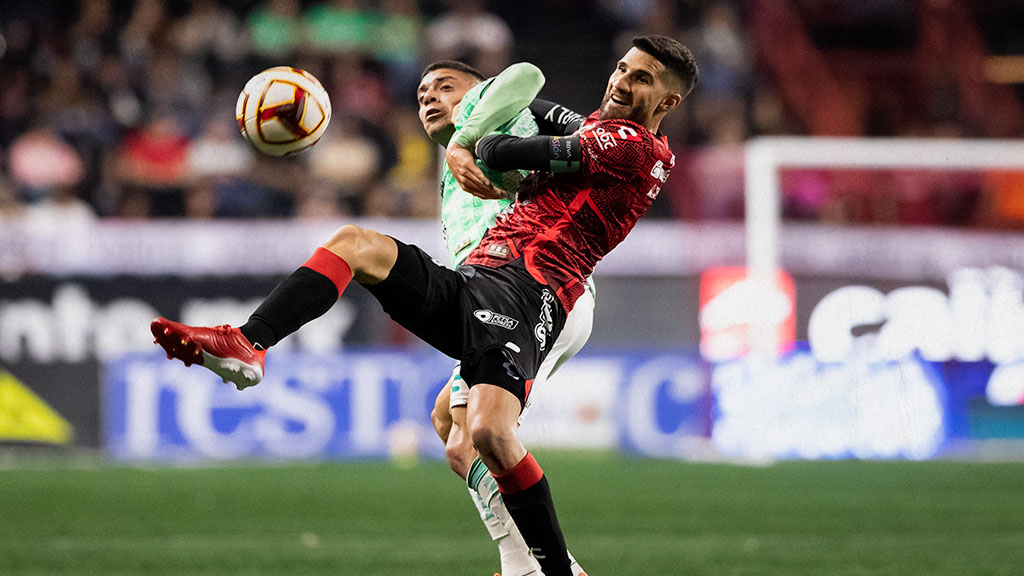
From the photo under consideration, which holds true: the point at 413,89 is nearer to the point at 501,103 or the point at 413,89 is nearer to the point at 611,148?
the point at 501,103

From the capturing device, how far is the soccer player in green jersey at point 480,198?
15.6 ft

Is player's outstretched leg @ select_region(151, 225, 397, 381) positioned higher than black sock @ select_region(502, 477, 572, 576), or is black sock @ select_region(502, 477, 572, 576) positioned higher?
player's outstretched leg @ select_region(151, 225, 397, 381)

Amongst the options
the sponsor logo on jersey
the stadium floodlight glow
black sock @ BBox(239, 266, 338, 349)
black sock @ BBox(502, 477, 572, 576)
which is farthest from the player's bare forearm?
the stadium floodlight glow

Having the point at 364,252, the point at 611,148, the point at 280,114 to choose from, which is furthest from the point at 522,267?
the point at 280,114

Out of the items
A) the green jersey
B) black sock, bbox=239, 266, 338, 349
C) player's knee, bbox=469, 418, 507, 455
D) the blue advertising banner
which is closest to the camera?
black sock, bbox=239, 266, 338, 349

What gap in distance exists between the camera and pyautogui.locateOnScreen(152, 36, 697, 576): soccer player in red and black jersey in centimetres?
423

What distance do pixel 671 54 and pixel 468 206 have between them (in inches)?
47.0

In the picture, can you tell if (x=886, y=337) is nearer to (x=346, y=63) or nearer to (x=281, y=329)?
(x=346, y=63)

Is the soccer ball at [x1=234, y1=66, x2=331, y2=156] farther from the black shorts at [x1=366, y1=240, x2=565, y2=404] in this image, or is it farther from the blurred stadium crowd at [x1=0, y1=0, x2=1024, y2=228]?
the blurred stadium crowd at [x1=0, y1=0, x2=1024, y2=228]

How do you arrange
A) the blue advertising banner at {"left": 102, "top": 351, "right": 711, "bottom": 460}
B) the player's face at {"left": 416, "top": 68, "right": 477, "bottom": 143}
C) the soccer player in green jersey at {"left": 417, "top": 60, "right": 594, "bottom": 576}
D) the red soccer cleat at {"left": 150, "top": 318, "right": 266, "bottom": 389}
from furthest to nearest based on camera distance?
the blue advertising banner at {"left": 102, "top": 351, "right": 711, "bottom": 460}, the player's face at {"left": 416, "top": 68, "right": 477, "bottom": 143}, the soccer player in green jersey at {"left": 417, "top": 60, "right": 594, "bottom": 576}, the red soccer cleat at {"left": 150, "top": 318, "right": 266, "bottom": 389}

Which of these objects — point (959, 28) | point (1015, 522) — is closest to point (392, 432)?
point (1015, 522)

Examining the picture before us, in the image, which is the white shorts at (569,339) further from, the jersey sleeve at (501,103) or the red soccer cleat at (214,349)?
the red soccer cleat at (214,349)

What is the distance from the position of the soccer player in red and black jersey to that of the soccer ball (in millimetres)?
521

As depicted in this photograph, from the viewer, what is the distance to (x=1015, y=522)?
7.27 meters
